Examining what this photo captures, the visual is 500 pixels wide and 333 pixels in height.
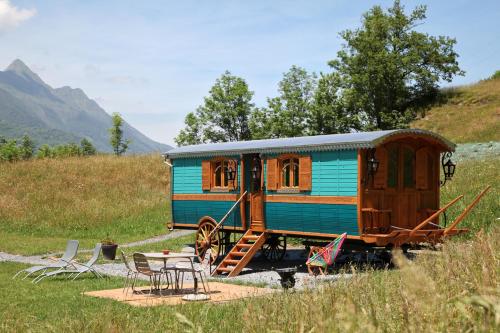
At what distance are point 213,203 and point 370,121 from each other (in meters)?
29.3

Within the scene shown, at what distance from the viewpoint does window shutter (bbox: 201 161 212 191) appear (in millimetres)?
17688

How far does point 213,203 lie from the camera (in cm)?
1755

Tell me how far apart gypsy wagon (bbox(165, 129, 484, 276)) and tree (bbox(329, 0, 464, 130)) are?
26784 millimetres

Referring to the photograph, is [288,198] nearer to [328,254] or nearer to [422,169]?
[328,254]

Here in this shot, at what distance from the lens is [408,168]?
15297 mm

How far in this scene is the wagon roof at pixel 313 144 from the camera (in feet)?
44.9

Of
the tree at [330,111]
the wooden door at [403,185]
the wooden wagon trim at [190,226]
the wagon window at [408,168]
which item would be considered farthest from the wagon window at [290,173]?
the tree at [330,111]

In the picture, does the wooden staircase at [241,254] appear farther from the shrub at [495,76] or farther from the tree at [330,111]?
the shrub at [495,76]

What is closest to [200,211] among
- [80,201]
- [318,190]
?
[318,190]

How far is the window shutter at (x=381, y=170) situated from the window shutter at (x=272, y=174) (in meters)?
2.68

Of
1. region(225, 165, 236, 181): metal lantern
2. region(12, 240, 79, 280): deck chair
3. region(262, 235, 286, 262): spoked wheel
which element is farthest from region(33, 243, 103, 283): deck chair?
region(262, 235, 286, 262): spoked wheel

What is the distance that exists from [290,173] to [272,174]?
1.68ft

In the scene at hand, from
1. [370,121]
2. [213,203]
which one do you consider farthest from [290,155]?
[370,121]

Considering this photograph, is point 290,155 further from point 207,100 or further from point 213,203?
point 207,100
